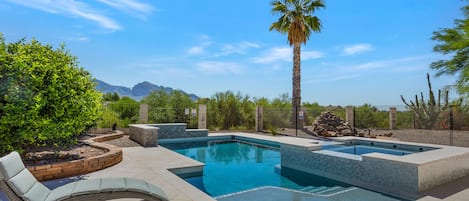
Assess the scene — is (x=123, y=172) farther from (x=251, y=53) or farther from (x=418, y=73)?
(x=418, y=73)

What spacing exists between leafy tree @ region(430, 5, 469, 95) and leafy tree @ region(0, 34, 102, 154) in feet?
52.0

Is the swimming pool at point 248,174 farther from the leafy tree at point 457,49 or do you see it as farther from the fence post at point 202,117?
the leafy tree at point 457,49

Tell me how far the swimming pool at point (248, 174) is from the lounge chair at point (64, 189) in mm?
1927

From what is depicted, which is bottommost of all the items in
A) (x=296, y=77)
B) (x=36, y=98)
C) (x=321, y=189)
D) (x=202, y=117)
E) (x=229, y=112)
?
(x=321, y=189)

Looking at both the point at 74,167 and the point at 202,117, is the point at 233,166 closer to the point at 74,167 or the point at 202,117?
the point at 74,167

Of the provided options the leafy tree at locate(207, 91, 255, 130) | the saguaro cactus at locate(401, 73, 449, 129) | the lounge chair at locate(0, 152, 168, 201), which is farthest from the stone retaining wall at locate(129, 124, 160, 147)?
the saguaro cactus at locate(401, 73, 449, 129)

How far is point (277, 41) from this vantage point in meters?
18.1

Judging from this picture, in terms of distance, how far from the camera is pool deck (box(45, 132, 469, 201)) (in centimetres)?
442

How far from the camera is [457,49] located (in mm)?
13328

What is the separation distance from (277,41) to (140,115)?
9873 millimetres

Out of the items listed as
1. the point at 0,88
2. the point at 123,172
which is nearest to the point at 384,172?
the point at 123,172

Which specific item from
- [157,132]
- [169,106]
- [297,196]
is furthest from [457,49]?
[169,106]

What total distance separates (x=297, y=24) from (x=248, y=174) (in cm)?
1181

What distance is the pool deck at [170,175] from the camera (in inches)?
174
